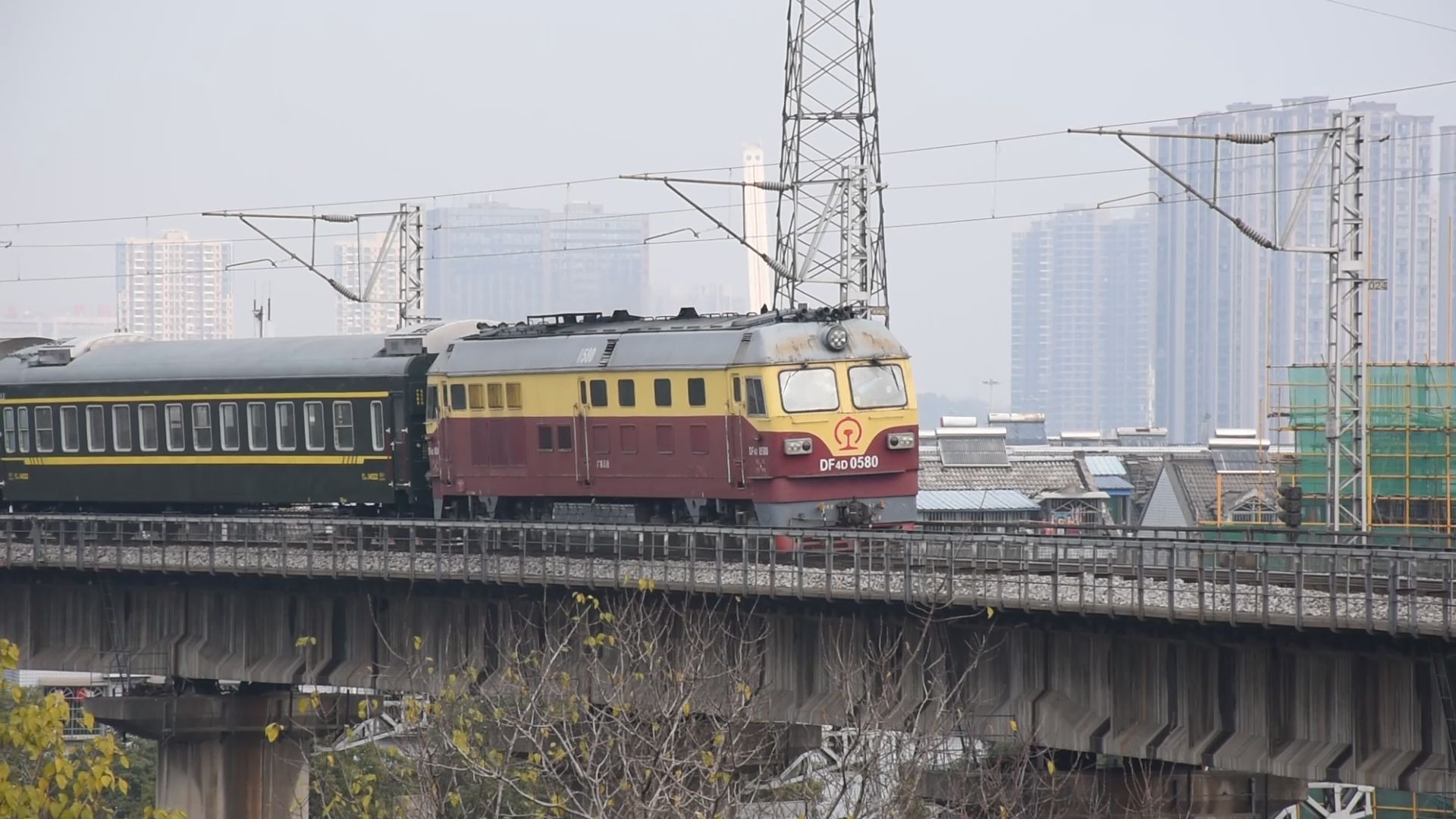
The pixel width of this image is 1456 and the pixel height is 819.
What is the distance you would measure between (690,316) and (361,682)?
10529mm

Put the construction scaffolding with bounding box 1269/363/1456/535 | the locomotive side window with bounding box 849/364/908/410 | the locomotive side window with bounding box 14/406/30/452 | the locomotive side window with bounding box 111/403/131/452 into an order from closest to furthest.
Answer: the locomotive side window with bounding box 849/364/908/410 → the locomotive side window with bounding box 111/403/131/452 → the locomotive side window with bounding box 14/406/30/452 → the construction scaffolding with bounding box 1269/363/1456/535

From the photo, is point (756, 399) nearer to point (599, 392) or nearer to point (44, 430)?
point (599, 392)

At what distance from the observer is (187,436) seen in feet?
169

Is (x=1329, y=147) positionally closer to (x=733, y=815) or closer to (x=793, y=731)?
(x=793, y=731)

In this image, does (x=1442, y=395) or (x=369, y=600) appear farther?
(x=1442, y=395)

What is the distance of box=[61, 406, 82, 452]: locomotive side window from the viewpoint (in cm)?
5369

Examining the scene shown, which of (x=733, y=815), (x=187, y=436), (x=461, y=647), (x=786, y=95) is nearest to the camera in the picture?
(x=733, y=815)

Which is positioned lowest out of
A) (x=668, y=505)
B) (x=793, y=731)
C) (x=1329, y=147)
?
(x=793, y=731)

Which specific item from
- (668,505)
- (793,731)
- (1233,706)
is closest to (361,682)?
(668,505)

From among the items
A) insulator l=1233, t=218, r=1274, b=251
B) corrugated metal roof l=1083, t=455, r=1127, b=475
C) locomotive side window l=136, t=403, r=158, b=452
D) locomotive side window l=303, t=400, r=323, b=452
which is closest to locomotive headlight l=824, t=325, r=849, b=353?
insulator l=1233, t=218, r=1274, b=251

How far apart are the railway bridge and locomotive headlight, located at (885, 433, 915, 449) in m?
3.73

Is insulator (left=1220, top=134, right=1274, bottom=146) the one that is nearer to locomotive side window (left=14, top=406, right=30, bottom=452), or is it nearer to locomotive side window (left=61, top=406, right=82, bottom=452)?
locomotive side window (left=61, top=406, right=82, bottom=452)

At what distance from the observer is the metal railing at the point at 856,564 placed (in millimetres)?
27188

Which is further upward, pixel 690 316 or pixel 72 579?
pixel 690 316
